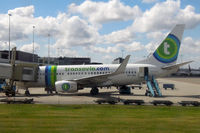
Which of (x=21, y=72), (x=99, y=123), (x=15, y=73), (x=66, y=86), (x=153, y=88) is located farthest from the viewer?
(x=153, y=88)

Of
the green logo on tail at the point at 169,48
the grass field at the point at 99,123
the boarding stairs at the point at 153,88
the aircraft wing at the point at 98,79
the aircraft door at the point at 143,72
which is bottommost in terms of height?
the grass field at the point at 99,123

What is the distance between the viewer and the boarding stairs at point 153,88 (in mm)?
34112

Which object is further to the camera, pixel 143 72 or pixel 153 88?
pixel 143 72

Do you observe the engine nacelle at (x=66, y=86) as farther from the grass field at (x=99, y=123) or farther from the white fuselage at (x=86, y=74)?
the grass field at (x=99, y=123)

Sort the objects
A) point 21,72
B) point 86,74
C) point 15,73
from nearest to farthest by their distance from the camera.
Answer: point 15,73
point 21,72
point 86,74

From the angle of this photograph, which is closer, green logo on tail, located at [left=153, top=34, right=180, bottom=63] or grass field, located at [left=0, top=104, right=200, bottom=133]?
grass field, located at [left=0, top=104, right=200, bottom=133]

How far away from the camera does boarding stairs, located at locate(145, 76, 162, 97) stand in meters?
34.1

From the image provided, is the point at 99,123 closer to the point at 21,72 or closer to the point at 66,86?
the point at 66,86

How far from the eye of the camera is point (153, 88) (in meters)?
35.8

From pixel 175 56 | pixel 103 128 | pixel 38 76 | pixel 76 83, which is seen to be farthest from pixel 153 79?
pixel 103 128

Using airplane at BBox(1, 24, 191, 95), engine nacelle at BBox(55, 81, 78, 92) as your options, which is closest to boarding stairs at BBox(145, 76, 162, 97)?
airplane at BBox(1, 24, 191, 95)

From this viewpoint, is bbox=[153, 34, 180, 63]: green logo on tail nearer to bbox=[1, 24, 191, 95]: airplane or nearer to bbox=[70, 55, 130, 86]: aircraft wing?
bbox=[1, 24, 191, 95]: airplane

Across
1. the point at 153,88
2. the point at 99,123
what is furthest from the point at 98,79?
the point at 99,123

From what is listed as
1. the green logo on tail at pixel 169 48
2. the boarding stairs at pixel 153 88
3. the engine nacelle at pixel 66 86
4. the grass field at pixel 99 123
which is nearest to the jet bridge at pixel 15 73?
the engine nacelle at pixel 66 86
